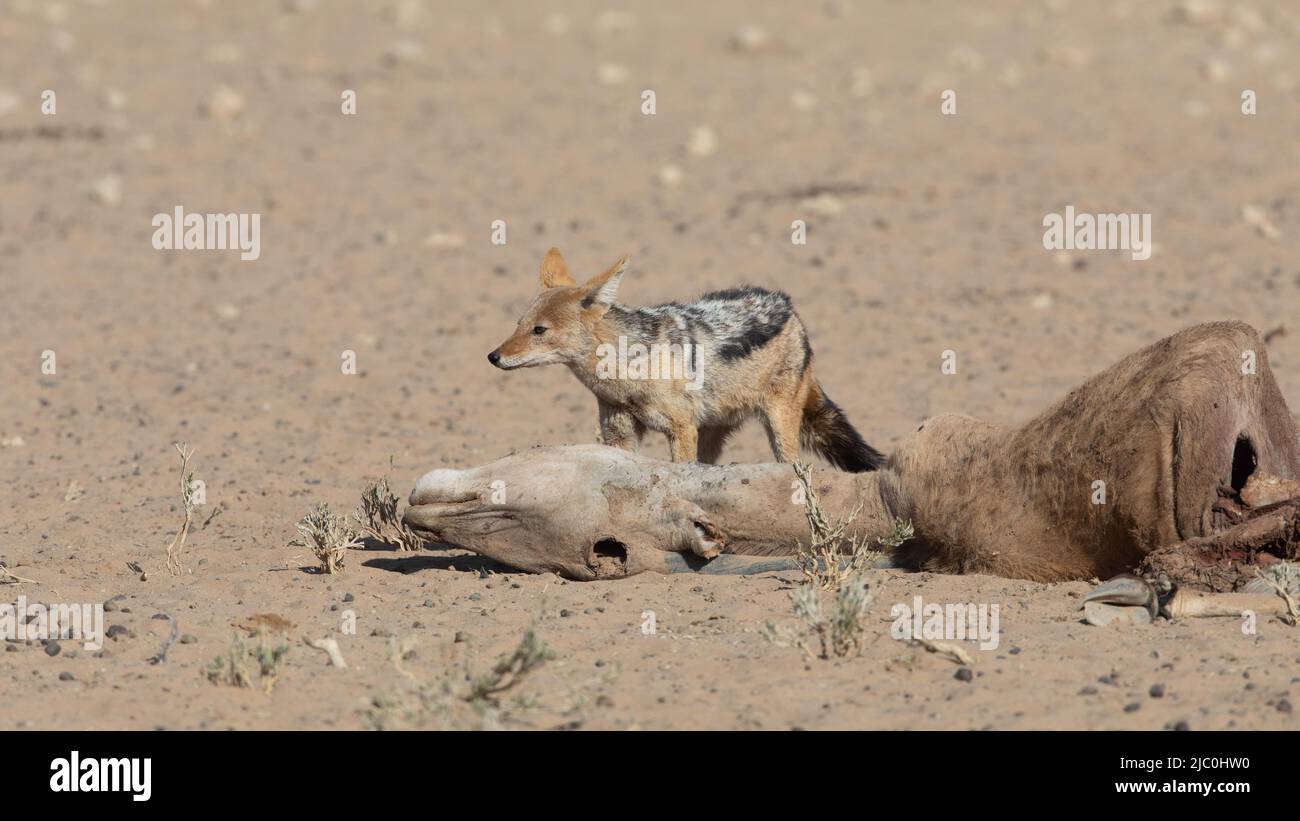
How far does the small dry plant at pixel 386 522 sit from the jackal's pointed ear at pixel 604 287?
4.59 ft

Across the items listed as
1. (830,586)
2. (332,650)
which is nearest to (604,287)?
(830,586)

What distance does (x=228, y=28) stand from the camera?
67.8 feet

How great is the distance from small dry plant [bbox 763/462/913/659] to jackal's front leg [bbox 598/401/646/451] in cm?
156

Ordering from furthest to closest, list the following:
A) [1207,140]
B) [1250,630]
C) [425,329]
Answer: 1. [1207,140]
2. [425,329]
3. [1250,630]

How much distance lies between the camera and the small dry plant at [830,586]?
575 cm

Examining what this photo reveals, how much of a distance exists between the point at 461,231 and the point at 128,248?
284 centimetres

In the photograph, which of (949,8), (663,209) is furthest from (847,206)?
(949,8)

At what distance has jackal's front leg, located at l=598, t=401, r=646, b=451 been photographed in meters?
8.37

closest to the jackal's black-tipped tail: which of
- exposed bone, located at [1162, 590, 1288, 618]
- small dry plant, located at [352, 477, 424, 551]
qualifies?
small dry plant, located at [352, 477, 424, 551]

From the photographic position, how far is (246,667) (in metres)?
5.47

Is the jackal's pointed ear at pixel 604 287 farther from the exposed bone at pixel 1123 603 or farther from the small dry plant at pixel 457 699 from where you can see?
the small dry plant at pixel 457 699

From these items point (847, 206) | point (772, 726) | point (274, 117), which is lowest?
point (772, 726)

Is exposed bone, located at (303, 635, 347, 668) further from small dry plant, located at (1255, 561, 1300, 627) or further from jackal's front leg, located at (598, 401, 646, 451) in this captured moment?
small dry plant, located at (1255, 561, 1300, 627)

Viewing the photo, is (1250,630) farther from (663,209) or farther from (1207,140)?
(1207,140)
